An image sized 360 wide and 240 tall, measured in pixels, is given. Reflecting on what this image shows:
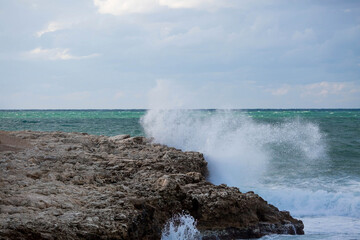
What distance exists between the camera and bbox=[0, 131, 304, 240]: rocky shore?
5.00 m

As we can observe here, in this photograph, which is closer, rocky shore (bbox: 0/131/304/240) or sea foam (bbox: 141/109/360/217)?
rocky shore (bbox: 0/131/304/240)

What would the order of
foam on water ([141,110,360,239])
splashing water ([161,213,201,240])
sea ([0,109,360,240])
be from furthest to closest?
1. foam on water ([141,110,360,239])
2. sea ([0,109,360,240])
3. splashing water ([161,213,201,240])

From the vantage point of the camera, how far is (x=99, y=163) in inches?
317

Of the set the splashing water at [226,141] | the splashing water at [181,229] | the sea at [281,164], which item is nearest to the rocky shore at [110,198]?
the splashing water at [181,229]

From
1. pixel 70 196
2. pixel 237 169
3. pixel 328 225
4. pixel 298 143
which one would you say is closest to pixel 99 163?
pixel 70 196

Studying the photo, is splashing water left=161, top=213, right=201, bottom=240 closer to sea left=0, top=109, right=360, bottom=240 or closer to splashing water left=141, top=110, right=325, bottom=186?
sea left=0, top=109, right=360, bottom=240

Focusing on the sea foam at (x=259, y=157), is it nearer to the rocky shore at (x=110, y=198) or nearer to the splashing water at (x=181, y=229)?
the rocky shore at (x=110, y=198)

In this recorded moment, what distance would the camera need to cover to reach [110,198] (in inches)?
228

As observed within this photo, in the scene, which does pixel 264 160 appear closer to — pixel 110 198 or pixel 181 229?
pixel 181 229

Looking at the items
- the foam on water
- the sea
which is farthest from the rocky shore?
the foam on water

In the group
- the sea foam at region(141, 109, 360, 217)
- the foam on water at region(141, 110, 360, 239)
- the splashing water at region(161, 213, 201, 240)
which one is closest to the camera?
the splashing water at region(161, 213, 201, 240)

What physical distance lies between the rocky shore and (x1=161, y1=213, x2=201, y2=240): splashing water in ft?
0.34

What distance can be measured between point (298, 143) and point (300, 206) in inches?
349

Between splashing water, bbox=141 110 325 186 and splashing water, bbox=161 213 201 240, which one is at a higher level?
splashing water, bbox=141 110 325 186
